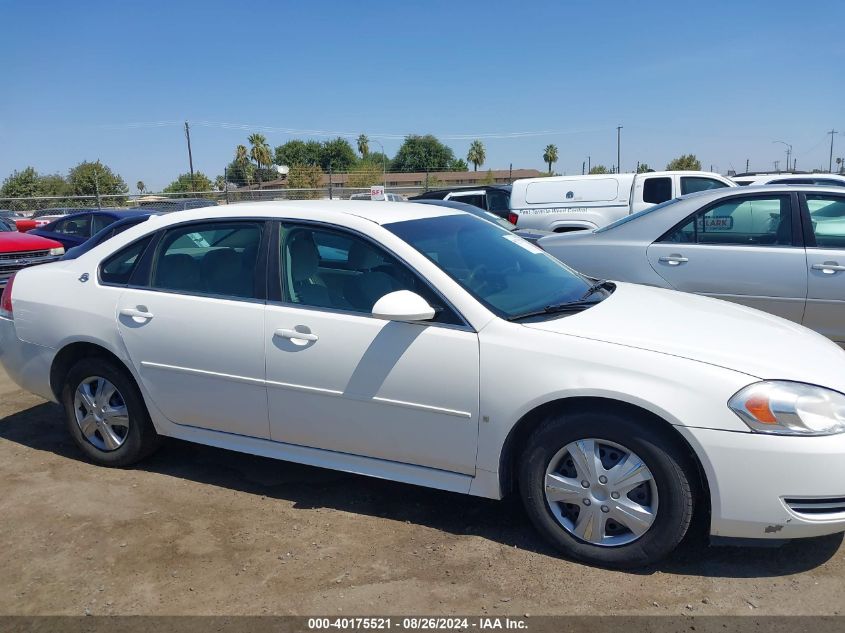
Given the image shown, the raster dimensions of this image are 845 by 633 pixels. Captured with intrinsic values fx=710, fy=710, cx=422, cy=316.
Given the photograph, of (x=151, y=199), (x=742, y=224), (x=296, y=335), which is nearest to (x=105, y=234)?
(x=296, y=335)

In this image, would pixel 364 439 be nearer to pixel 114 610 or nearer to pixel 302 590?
pixel 302 590

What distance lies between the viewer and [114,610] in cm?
294

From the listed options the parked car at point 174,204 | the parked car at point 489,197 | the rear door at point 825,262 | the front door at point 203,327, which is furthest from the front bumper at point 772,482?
the parked car at point 174,204

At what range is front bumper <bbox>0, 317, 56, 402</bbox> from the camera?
4445 millimetres

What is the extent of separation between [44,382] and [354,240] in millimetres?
2312

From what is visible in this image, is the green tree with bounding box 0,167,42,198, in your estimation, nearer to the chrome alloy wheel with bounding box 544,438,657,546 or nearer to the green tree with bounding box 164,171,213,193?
the green tree with bounding box 164,171,213,193

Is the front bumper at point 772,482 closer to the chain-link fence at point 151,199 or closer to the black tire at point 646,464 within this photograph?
the black tire at point 646,464

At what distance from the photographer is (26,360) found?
14.9 ft

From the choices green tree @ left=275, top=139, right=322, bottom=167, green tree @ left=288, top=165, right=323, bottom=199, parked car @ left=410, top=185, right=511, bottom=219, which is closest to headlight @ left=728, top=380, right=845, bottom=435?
parked car @ left=410, top=185, right=511, bottom=219

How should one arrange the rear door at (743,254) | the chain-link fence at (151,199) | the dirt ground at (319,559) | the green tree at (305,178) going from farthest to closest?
the green tree at (305,178) → the chain-link fence at (151,199) → the rear door at (743,254) → the dirt ground at (319,559)

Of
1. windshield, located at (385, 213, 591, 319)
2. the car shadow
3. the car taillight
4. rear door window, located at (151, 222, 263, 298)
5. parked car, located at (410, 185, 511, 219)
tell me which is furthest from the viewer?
parked car, located at (410, 185, 511, 219)

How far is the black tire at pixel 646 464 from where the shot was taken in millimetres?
2932

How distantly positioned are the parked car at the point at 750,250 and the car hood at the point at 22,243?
29.0 ft

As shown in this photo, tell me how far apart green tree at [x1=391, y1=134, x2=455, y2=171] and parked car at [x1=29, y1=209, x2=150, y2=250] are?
83.1m
